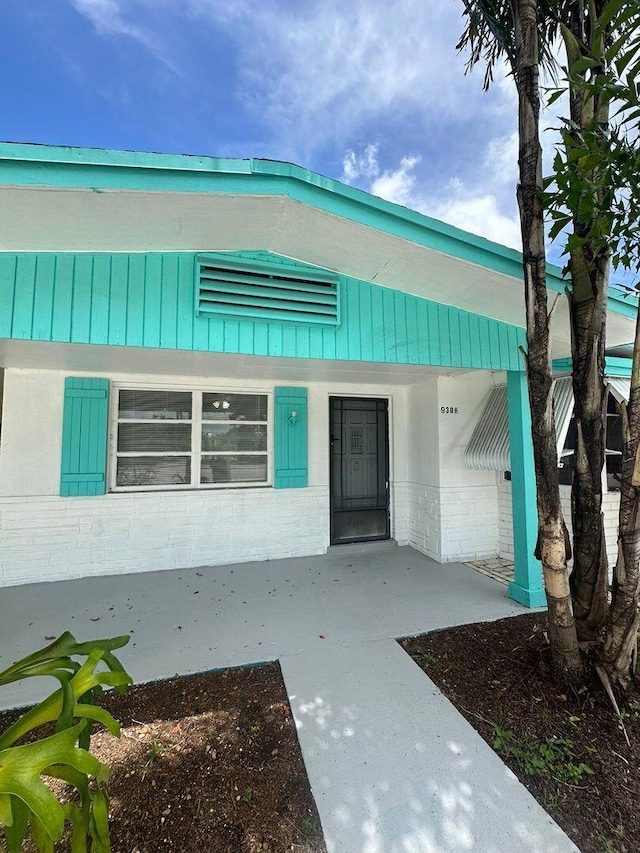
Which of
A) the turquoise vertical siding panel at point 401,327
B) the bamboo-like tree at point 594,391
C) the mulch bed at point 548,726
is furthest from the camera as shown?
the turquoise vertical siding panel at point 401,327

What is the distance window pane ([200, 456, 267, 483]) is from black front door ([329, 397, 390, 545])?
1.09 meters

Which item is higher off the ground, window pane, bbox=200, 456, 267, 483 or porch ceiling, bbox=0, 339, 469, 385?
porch ceiling, bbox=0, 339, 469, 385

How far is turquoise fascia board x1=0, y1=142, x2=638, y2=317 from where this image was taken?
2369mm

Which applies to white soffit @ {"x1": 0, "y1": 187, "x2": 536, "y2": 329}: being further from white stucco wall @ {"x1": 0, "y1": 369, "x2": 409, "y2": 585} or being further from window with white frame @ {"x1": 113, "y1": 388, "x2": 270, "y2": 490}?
window with white frame @ {"x1": 113, "y1": 388, "x2": 270, "y2": 490}

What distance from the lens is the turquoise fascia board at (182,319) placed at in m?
2.85

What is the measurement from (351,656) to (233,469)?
10.3 feet

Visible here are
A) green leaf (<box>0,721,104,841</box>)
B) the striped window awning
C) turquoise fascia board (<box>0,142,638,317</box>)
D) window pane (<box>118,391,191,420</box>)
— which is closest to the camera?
green leaf (<box>0,721,104,841</box>)

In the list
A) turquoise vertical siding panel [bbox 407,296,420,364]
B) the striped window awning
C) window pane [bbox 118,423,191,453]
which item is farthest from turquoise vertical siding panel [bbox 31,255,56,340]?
the striped window awning

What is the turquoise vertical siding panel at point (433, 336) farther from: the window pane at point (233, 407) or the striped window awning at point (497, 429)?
the window pane at point (233, 407)

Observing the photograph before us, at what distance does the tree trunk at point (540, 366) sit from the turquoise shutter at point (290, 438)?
3.43 metres

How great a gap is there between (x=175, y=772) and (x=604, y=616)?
2.81 metres

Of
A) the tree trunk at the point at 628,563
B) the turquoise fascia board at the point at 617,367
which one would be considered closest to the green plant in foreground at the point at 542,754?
the tree trunk at the point at 628,563

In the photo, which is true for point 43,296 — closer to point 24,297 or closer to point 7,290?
point 24,297

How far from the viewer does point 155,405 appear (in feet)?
17.3
